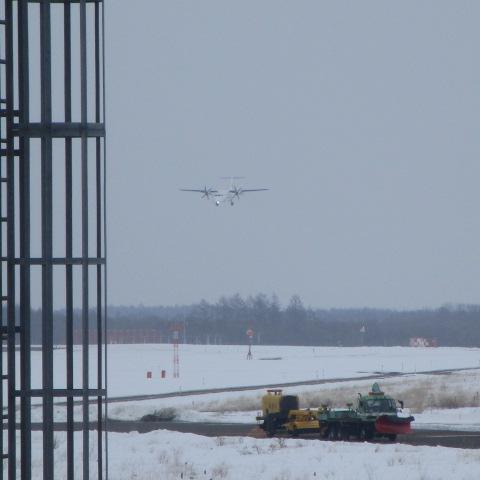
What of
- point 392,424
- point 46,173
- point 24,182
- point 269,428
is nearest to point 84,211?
point 46,173

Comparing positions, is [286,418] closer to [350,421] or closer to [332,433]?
[332,433]

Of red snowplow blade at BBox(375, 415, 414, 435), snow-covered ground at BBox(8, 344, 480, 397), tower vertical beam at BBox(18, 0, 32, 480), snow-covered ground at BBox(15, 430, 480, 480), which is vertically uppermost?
tower vertical beam at BBox(18, 0, 32, 480)

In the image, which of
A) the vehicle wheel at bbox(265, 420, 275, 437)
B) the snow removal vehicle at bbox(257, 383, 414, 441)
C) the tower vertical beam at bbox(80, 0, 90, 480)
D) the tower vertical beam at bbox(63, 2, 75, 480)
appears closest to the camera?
the tower vertical beam at bbox(80, 0, 90, 480)

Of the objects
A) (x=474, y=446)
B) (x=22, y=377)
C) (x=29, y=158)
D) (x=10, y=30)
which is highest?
(x=10, y=30)

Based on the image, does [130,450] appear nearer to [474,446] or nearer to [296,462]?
[296,462]

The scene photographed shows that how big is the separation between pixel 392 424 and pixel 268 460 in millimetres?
7913

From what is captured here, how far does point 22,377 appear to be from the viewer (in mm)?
10234

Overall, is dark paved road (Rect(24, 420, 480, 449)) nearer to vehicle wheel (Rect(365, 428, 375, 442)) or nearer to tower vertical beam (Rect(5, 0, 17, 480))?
vehicle wheel (Rect(365, 428, 375, 442))

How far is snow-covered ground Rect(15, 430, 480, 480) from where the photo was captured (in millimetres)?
20453

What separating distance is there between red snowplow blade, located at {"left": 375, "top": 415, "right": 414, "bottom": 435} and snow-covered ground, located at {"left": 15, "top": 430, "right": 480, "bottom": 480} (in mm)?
2261

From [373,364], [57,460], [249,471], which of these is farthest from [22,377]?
[373,364]

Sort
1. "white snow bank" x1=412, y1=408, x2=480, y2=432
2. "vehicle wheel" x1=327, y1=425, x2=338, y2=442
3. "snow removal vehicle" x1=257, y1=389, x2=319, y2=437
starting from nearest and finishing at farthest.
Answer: "vehicle wheel" x1=327, y1=425, x2=338, y2=442 → "snow removal vehicle" x1=257, y1=389, x2=319, y2=437 → "white snow bank" x1=412, y1=408, x2=480, y2=432

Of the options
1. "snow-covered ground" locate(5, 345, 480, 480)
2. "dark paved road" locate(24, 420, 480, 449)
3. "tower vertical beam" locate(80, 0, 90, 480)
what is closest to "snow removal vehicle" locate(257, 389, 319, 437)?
"dark paved road" locate(24, 420, 480, 449)

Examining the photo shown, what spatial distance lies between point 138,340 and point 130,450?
502ft
